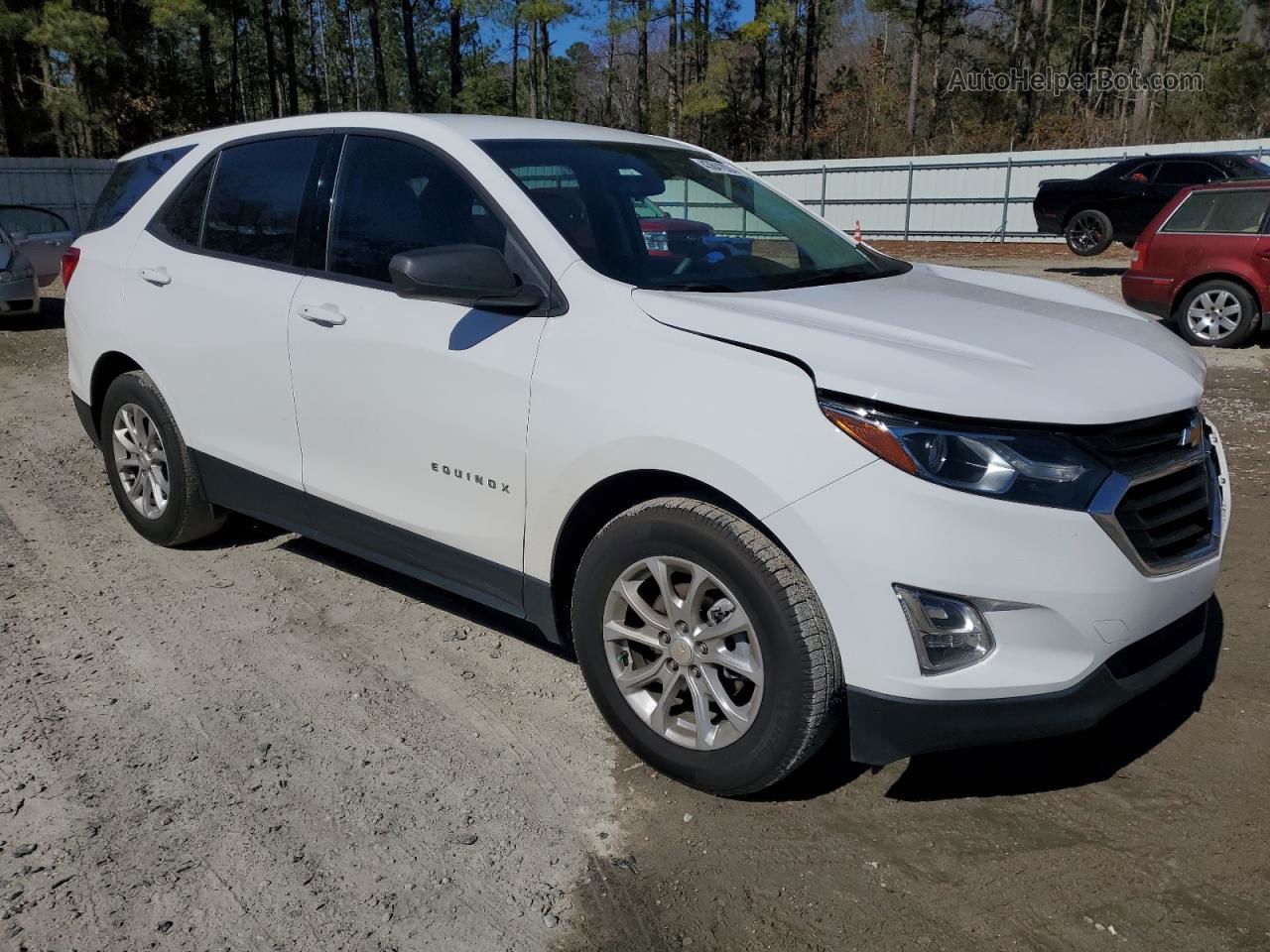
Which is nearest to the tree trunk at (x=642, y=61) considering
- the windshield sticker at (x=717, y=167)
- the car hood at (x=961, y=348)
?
the windshield sticker at (x=717, y=167)

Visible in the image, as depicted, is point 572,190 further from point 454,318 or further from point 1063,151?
point 1063,151

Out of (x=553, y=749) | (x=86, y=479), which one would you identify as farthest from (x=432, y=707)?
(x=86, y=479)

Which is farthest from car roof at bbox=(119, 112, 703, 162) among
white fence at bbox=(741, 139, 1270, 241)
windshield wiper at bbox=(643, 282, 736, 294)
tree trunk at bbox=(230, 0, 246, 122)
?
tree trunk at bbox=(230, 0, 246, 122)

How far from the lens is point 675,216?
373 cm

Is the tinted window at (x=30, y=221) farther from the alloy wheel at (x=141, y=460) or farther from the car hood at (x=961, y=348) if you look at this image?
the car hood at (x=961, y=348)

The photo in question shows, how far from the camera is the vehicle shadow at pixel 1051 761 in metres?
3.05

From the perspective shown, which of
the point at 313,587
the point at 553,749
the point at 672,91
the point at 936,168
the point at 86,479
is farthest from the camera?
the point at 672,91

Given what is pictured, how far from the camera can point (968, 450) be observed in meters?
2.45

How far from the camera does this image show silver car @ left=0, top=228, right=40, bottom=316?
12.3 meters

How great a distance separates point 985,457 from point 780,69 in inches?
2118

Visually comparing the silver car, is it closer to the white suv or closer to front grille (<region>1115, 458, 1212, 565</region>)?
the white suv

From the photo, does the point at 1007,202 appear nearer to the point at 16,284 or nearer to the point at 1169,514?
the point at 16,284

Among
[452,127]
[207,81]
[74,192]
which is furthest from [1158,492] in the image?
[207,81]

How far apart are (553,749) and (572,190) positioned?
1.79 metres
